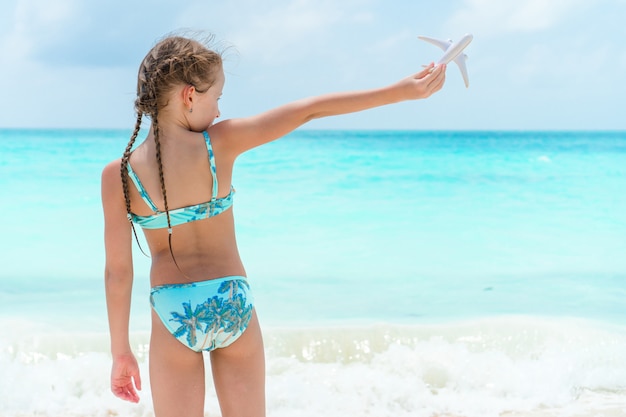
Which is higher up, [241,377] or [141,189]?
[141,189]

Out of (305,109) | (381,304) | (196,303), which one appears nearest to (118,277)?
(196,303)

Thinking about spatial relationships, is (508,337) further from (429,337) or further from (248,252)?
(248,252)

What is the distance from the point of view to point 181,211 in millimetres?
2021

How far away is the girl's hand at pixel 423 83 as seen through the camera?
2.07 meters

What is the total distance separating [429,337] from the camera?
4.70 metres

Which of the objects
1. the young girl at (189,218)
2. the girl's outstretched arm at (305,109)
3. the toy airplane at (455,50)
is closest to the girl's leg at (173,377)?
the young girl at (189,218)

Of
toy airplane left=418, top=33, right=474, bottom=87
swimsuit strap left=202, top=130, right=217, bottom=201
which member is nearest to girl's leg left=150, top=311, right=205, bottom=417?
swimsuit strap left=202, top=130, right=217, bottom=201

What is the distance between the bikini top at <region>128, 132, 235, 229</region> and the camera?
200 cm

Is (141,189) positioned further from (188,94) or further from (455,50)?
(455,50)

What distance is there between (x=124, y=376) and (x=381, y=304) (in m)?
3.79

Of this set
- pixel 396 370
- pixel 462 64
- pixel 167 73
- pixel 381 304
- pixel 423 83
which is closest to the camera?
pixel 167 73

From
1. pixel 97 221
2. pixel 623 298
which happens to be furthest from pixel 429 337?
pixel 97 221

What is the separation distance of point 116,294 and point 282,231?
6.86 m

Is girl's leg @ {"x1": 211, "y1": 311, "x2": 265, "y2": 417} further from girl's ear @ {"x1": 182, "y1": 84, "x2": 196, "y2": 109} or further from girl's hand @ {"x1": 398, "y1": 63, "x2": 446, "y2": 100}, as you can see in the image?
girl's hand @ {"x1": 398, "y1": 63, "x2": 446, "y2": 100}
